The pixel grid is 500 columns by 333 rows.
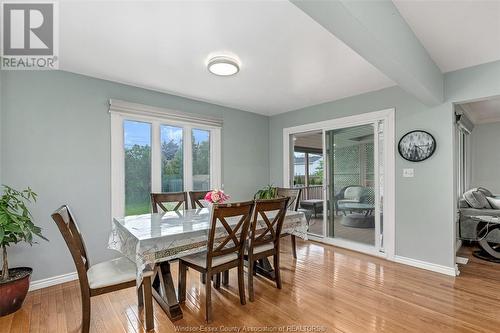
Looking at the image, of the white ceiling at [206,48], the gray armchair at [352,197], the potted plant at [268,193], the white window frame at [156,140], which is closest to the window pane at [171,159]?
the white window frame at [156,140]

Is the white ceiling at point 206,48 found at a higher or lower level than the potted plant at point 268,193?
higher

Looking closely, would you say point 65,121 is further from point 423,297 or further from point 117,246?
point 423,297

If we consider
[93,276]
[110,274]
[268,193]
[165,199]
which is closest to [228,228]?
[110,274]

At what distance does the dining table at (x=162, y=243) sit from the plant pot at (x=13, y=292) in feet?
2.67

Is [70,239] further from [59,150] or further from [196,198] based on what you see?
[196,198]

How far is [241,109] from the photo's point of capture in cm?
460

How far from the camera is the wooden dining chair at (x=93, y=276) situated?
5.45ft

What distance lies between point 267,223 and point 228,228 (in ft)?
1.53

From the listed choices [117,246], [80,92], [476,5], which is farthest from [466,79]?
[80,92]

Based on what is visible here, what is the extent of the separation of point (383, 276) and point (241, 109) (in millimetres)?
3436

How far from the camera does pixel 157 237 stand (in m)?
1.86

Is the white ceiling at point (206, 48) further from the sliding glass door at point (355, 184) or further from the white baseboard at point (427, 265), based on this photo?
the white baseboard at point (427, 265)

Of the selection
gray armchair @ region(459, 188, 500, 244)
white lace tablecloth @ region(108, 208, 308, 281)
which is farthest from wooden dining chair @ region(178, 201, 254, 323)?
gray armchair @ region(459, 188, 500, 244)

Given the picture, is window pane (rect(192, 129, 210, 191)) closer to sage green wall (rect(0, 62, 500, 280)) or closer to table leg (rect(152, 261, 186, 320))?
sage green wall (rect(0, 62, 500, 280))
